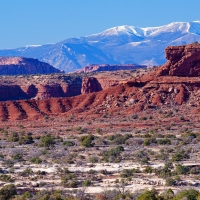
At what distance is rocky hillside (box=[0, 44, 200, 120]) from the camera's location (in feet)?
237

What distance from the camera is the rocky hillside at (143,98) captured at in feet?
237

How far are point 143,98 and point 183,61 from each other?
6.08 m

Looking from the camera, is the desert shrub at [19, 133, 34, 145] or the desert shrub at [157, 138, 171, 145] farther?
the desert shrub at [19, 133, 34, 145]

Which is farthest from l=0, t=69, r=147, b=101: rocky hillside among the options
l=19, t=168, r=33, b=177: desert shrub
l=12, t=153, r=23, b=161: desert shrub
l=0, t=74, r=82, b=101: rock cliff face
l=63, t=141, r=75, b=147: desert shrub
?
l=19, t=168, r=33, b=177: desert shrub

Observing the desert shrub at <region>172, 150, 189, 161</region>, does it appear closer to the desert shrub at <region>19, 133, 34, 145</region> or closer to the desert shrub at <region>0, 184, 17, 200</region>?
the desert shrub at <region>0, 184, 17, 200</region>

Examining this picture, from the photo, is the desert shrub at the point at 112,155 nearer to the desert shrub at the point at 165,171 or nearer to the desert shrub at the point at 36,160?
the desert shrub at the point at 36,160

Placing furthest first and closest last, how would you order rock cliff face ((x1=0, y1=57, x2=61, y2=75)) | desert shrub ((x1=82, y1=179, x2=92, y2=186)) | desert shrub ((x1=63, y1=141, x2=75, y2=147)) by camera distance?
rock cliff face ((x1=0, y1=57, x2=61, y2=75)), desert shrub ((x1=63, y1=141, x2=75, y2=147)), desert shrub ((x1=82, y1=179, x2=92, y2=186))

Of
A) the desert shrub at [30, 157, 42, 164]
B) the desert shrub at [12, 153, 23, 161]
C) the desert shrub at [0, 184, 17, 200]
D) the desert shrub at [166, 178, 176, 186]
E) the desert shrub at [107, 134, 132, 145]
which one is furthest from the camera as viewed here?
the desert shrub at [107, 134, 132, 145]

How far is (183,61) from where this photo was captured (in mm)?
74688

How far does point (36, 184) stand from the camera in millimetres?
32375

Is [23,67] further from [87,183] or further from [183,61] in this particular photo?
[87,183]

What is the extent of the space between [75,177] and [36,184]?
252cm

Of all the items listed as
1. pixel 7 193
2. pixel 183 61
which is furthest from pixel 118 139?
pixel 7 193

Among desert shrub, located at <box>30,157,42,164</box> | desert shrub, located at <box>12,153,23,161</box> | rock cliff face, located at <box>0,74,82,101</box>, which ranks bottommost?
rock cliff face, located at <box>0,74,82,101</box>
